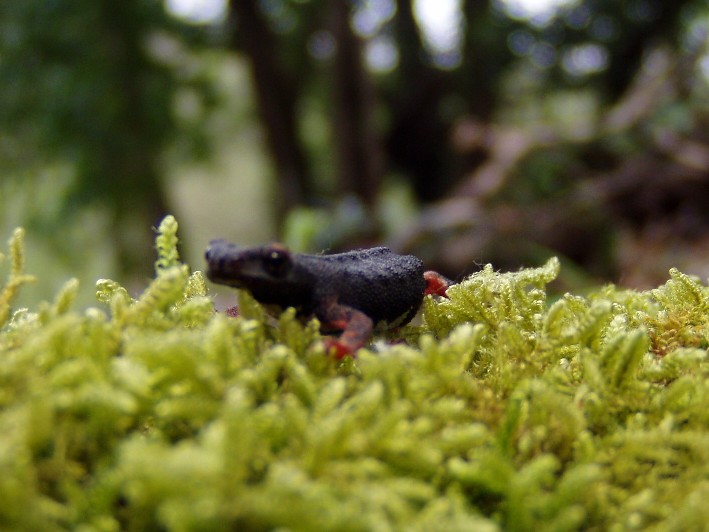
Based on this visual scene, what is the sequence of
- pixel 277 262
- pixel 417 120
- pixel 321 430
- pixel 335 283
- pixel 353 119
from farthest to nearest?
pixel 417 120 < pixel 353 119 < pixel 335 283 < pixel 277 262 < pixel 321 430

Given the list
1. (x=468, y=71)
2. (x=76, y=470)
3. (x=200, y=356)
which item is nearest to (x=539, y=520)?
(x=200, y=356)

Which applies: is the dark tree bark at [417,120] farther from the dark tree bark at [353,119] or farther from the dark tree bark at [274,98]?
the dark tree bark at [274,98]

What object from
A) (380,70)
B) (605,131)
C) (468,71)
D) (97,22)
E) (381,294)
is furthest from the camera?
(380,70)

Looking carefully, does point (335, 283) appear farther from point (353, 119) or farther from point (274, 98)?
point (274, 98)

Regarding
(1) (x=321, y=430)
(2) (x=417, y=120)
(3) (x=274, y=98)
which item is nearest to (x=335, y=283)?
(1) (x=321, y=430)

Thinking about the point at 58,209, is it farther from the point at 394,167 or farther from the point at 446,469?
the point at 446,469

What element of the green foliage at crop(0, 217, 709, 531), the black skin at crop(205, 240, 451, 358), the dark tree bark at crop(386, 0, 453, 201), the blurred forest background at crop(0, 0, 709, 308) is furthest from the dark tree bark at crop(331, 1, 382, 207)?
the green foliage at crop(0, 217, 709, 531)
